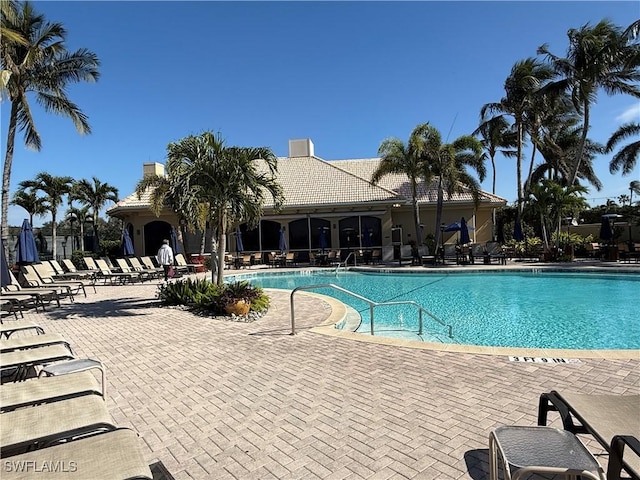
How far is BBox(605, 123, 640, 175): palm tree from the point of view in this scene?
103 feet

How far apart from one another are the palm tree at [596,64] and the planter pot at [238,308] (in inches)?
855

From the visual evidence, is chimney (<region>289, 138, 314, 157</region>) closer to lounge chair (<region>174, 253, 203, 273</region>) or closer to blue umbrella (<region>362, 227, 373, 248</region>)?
blue umbrella (<region>362, 227, 373, 248</region>)

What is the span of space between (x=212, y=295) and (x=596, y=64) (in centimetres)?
2308

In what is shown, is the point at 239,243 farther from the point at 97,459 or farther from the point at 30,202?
the point at 30,202

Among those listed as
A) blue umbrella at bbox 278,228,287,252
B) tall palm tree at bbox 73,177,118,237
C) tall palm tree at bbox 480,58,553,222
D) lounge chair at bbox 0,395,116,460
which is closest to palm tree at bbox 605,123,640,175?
tall palm tree at bbox 480,58,553,222

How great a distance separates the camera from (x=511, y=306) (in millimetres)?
10844

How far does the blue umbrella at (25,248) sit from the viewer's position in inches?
473

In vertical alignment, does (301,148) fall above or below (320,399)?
above

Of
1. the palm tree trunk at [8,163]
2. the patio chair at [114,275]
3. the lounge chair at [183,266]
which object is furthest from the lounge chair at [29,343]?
the lounge chair at [183,266]

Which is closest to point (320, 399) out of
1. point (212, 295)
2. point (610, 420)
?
point (610, 420)

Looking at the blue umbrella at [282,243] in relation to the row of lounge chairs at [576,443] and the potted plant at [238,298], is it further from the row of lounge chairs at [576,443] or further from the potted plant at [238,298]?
the row of lounge chairs at [576,443]

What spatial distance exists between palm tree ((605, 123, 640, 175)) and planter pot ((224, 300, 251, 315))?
3546 cm

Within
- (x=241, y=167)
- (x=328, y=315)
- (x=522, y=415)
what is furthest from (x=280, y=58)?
(x=522, y=415)

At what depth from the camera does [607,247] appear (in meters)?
20.2
